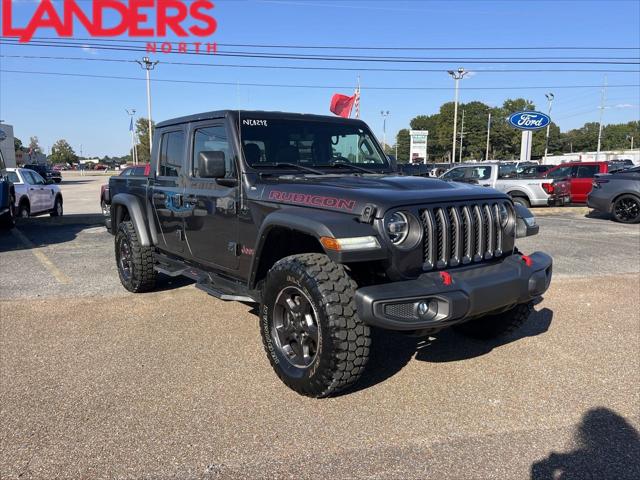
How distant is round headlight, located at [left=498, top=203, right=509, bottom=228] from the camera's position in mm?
3730

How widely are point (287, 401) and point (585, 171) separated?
1719 cm

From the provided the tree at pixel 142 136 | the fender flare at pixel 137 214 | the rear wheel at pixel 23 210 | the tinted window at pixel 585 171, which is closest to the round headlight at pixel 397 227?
the fender flare at pixel 137 214

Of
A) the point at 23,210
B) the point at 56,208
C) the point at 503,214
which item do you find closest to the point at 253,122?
the point at 503,214

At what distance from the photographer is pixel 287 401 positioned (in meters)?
3.31

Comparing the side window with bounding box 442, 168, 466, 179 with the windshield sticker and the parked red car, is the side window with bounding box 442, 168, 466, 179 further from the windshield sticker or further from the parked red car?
the windshield sticker

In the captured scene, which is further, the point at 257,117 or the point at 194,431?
the point at 257,117

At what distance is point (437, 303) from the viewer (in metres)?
2.96

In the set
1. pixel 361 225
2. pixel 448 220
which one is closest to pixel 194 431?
pixel 361 225

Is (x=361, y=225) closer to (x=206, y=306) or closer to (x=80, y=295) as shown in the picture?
(x=206, y=306)

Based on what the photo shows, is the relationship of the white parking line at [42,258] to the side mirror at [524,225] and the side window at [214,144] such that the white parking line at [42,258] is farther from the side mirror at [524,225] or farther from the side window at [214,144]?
the side mirror at [524,225]

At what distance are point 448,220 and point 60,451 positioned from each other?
267 cm

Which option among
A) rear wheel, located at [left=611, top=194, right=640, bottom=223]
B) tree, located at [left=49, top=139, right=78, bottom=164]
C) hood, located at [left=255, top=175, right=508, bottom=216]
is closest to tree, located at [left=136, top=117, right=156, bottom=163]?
tree, located at [left=49, top=139, right=78, bottom=164]

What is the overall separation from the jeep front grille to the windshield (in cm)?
144

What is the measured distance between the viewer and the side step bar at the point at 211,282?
3.96 meters
